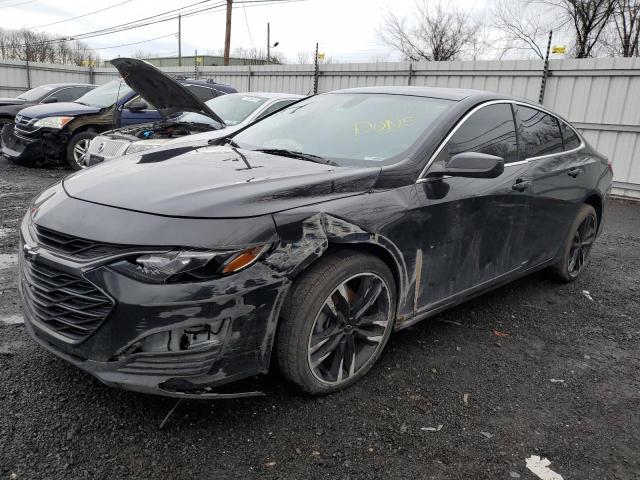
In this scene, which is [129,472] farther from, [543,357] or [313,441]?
[543,357]

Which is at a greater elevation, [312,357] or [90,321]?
[90,321]

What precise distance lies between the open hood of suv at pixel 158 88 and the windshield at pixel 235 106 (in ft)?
3.54

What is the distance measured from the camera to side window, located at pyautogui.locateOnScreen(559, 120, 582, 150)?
4.40 metres

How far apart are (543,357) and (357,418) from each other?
4.90 feet

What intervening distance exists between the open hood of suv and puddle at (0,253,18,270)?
2.46 meters

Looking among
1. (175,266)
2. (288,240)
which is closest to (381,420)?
Result: (288,240)

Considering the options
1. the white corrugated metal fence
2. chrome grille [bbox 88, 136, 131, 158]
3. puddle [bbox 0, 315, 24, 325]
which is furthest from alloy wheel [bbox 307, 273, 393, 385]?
the white corrugated metal fence

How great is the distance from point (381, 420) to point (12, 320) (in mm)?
2427

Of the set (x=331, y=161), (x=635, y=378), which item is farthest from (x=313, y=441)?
(x=635, y=378)

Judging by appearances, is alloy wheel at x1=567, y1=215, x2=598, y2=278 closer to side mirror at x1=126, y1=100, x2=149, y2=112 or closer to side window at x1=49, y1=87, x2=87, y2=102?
side mirror at x1=126, y1=100, x2=149, y2=112

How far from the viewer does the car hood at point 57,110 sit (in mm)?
9008

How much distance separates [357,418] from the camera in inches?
101

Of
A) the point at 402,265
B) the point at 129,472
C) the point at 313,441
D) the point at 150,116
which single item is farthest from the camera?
the point at 150,116

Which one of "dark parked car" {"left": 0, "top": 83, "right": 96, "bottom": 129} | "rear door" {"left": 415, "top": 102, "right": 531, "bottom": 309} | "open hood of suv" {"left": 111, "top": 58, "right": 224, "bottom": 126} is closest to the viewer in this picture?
"rear door" {"left": 415, "top": 102, "right": 531, "bottom": 309}
